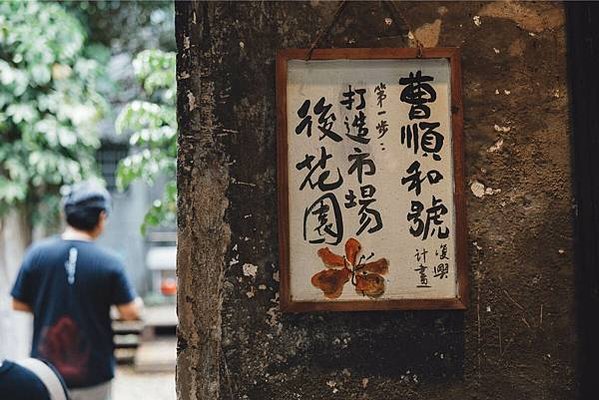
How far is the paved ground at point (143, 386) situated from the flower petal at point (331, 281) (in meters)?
5.63

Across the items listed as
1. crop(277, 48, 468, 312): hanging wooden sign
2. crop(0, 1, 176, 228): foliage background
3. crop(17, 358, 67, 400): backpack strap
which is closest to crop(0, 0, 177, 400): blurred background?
crop(0, 1, 176, 228): foliage background

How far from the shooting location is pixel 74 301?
3.53 metres

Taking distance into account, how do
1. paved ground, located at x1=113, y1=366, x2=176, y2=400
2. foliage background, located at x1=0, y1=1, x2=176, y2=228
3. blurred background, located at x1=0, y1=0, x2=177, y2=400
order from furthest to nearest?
1. paved ground, located at x1=113, y1=366, x2=176, y2=400
2. foliage background, located at x1=0, y1=1, x2=176, y2=228
3. blurred background, located at x1=0, y1=0, x2=177, y2=400

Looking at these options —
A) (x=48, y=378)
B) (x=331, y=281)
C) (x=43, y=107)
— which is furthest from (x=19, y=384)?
(x=43, y=107)

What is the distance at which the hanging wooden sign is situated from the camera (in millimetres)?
1955

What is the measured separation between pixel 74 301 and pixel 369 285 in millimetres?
2136

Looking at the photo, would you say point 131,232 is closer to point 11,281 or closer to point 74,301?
point 11,281

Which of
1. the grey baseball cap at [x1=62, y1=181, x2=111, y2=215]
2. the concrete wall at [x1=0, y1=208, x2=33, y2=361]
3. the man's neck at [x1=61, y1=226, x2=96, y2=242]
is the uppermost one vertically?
the grey baseball cap at [x1=62, y1=181, x2=111, y2=215]

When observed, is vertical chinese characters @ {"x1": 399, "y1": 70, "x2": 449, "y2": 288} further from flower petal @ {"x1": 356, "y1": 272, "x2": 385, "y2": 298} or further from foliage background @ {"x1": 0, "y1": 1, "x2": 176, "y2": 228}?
foliage background @ {"x1": 0, "y1": 1, "x2": 176, "y2": 228}

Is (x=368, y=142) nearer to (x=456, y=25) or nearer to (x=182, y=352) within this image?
(x=456, y=25)

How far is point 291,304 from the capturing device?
1.94m

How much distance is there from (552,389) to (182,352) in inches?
44.9

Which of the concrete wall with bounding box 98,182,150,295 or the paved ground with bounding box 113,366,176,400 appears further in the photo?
the concrete wall with bounding box 98,182,150,295

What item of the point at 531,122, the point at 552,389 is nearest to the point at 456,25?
the point at 531,122
